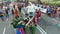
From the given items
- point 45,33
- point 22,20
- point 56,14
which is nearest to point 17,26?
point 22,20

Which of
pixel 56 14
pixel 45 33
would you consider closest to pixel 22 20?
pixel 45 33

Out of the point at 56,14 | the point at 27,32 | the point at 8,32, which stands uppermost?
the point at 27,32

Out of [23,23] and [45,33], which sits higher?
[23,23]

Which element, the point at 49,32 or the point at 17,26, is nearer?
the point at 17,26

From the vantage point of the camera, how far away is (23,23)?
11.2 meters

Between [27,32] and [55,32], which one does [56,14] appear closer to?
[55,32]

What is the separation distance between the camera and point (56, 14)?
35.0m

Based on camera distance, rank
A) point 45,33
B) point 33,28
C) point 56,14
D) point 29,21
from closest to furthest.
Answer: point 29,21, point 33,28, point 45,33, point 56,14

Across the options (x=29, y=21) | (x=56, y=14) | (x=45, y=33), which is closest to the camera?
(x=29, y=21)

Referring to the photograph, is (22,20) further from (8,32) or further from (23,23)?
(8,32)

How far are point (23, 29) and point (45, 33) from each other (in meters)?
6.37

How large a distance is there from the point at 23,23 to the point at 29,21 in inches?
16.9

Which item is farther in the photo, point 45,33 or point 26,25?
point 45,33

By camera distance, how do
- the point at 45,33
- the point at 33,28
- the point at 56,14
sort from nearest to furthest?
the point at 33,28 < the point at 45,33 < the point at 56,14
